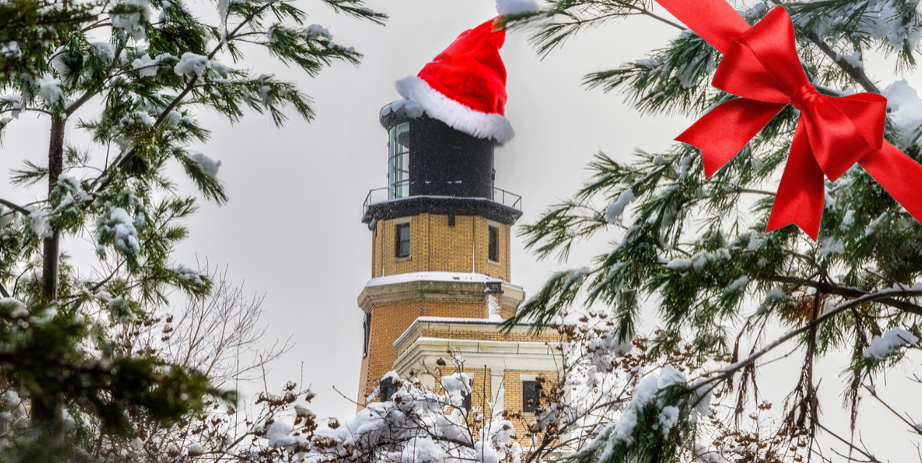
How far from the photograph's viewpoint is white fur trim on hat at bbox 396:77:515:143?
97.6 inches

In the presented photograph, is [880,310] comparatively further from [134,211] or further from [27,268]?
[27,268]

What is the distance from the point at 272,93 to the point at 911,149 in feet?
14.9

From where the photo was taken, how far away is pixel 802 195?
5.91 ft

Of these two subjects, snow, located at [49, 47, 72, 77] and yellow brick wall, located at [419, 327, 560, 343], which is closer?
snow, located at [49, 47, 72, 77]

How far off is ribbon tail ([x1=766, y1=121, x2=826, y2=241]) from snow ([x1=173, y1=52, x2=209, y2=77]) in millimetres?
4652

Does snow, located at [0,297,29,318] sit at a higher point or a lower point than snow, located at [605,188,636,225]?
lower

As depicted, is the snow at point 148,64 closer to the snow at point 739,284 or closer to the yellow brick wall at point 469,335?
the snow at point 739,284

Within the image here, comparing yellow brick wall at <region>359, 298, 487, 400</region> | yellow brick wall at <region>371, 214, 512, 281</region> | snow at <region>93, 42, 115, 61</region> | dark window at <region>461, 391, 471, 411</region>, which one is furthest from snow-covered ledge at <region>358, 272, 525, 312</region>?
snow at <region>93, 42, 115, 61</region>

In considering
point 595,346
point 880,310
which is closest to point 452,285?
point 595,346

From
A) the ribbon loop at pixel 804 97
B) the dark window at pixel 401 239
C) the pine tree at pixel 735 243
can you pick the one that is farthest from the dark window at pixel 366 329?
the ribbon loop at pixel 804 97

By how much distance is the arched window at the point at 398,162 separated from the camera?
92.0 feet

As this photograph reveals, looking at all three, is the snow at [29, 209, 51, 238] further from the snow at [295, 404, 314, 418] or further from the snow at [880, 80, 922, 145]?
the snow at [880, 80, 922, 145]

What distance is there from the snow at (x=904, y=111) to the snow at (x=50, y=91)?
489cm

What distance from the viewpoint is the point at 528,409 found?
2166 cm
